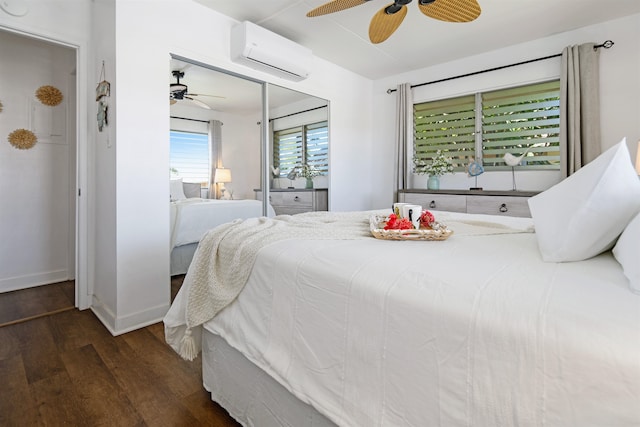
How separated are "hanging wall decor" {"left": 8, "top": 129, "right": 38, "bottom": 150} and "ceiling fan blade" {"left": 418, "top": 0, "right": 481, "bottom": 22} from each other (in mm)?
3642

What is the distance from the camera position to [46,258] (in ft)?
10.6

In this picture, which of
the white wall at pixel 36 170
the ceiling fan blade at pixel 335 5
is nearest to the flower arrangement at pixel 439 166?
the ceiling fan blade at pixel 335 5

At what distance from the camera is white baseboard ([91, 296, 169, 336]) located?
7.25 ft

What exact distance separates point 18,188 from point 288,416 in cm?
358

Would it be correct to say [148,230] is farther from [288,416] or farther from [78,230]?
[288,416]

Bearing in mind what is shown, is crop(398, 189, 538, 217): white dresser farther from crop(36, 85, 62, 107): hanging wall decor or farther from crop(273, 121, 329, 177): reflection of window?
crop(36, 85, 62, 107): hanging wall decor

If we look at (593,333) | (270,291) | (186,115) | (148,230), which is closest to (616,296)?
(593,333)

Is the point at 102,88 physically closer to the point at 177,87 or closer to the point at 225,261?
the point at 177,87

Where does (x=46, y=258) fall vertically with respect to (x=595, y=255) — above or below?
below

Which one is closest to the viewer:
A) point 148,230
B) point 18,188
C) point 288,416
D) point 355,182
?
point 288,416

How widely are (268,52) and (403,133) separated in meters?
1.99

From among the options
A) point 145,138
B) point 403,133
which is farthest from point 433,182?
point 145,138

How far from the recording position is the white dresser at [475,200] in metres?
2.99

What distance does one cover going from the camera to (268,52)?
2912mm
